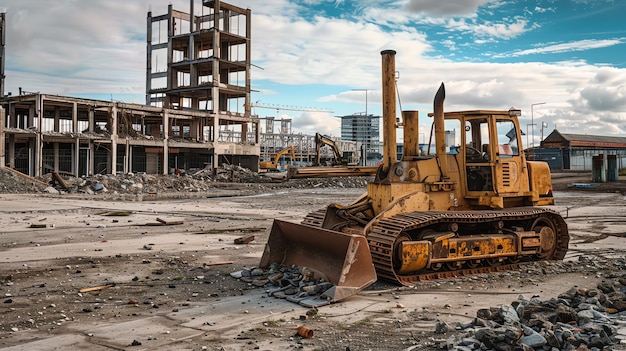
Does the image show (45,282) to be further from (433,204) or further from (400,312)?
(433,204)

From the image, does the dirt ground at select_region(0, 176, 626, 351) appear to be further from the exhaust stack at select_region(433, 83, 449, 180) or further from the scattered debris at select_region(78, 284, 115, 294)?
the exhaust stack at select_region(433, 83, 449, 180)

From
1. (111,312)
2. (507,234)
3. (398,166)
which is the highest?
(398,166)

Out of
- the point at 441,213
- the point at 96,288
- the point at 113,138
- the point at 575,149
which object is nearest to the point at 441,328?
the point at 441,213

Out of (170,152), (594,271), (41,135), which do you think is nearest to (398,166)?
(594,271)

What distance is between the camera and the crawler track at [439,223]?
9.09 m

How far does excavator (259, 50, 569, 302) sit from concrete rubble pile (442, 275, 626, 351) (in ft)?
7.96

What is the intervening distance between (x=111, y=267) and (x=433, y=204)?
21.1 ft

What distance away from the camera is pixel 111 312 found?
7.58 meters

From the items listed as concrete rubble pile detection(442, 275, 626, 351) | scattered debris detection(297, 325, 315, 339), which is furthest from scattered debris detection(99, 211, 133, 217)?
concrete rubble pile detection(442, 275, 626, 351)

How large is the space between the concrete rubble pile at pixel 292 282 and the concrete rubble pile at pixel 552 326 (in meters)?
2.23

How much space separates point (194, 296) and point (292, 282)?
1.58 meters

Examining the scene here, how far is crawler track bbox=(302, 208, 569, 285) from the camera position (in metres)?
9.09

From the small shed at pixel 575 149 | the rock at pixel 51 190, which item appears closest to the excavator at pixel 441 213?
the rock at pixel 51 190

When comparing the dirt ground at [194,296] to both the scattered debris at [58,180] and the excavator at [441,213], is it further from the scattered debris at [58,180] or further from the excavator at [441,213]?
the scattered debris at [58,180]
